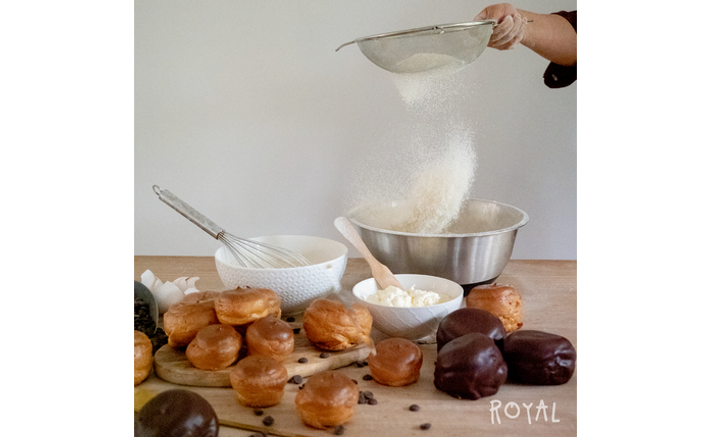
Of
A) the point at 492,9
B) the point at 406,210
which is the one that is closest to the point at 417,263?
the point at 406,210

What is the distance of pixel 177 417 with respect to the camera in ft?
1.42

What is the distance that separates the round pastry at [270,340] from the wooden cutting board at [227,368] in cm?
2

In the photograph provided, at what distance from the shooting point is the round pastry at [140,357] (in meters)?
0.53

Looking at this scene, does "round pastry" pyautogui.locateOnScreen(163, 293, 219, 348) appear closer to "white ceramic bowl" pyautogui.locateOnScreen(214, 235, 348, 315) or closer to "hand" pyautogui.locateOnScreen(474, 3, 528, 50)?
"white ceramic bowl" pyautogui.locateOnScreen(214, 235, 348, 315)

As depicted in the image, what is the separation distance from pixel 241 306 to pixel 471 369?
0.25 metres

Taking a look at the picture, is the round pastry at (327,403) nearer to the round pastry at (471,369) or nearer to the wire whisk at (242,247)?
the round pastry at (471,369)

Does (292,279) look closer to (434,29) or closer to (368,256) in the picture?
(368,256)

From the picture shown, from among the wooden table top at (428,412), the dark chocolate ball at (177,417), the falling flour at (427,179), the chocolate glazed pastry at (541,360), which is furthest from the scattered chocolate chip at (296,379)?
the falling flour at (427,179)

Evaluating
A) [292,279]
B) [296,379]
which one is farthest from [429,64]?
[296,379]

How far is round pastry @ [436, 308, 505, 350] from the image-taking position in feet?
1.82

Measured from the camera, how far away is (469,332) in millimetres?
552
